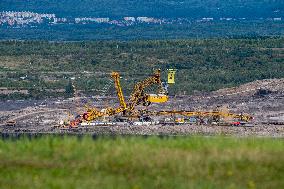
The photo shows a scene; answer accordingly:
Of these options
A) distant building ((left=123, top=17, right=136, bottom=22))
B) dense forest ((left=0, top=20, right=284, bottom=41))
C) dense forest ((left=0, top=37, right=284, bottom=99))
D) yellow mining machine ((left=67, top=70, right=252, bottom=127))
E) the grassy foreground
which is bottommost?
distant building ((left=123, top=17, right=136, bottom=22))

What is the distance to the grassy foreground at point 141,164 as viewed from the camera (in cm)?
1538

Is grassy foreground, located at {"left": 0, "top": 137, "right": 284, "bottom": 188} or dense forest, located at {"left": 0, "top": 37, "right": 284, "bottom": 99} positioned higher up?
grassy foreground, located at {"left": 0, "top": 137, "right": 284, "bottom": 188}

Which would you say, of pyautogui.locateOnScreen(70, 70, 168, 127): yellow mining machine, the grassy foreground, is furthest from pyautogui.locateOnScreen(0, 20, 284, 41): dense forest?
the grassy foreground

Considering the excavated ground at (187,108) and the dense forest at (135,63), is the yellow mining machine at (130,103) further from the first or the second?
the dense forest at (135,63)

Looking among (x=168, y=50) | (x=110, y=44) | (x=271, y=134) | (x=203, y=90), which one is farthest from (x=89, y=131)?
(x=110, y=44)

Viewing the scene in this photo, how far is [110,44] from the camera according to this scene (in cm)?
10306

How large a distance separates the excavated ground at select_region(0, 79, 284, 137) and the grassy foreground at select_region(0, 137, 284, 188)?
28.7m

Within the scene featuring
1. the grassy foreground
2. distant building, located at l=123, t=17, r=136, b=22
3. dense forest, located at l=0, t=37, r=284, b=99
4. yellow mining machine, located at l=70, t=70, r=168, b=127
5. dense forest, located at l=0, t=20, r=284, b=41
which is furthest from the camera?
distant building, located at l=123, t=17, r=136, b=22

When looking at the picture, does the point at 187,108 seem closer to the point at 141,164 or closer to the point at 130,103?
the point at 130,103

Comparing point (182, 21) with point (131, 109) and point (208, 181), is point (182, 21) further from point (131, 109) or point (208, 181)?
point (208, 181)

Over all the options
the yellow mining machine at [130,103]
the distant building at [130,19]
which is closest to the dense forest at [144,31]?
the distant building at [130,19]

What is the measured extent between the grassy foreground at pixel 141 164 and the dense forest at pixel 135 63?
53.6 m

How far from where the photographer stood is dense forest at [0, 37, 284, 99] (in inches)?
3004

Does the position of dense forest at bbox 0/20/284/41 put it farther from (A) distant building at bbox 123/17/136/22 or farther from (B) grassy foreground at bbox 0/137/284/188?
(B) grassy foreground at bbox 0/137/284/188
